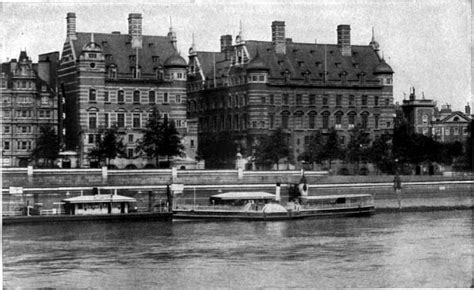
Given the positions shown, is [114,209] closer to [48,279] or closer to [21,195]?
[21,195]

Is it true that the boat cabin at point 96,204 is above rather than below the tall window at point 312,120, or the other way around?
below

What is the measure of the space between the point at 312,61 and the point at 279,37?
211cm

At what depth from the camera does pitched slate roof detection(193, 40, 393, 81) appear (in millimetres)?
47188

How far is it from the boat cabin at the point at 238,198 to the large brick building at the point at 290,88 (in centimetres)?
755

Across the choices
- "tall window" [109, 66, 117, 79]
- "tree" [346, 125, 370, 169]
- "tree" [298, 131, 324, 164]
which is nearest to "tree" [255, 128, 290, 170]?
"tree" [298, 131, 324, 164]

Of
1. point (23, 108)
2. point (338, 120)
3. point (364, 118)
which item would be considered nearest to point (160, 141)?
point (23, 108)

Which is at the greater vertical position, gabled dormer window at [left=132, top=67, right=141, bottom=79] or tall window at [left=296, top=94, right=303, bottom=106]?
gabled dormer window at [left=132, top=67, right=141, bottom=79]

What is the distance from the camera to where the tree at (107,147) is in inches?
1617

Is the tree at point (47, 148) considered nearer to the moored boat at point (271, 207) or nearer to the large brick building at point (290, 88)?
the moored boat at point (271, 207)

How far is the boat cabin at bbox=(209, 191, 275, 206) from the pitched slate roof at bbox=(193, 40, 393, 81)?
10.0 meters

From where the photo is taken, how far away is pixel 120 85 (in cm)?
4412

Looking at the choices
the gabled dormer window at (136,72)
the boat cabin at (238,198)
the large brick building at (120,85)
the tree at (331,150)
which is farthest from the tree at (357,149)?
the gabled dormer window at (136,72)

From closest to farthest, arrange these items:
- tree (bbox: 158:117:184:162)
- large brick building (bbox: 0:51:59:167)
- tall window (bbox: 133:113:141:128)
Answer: large brick building (bbox: 0:51:59:167), tree (bbox: 158:117:184:162), tall window (bbox: 133:113:141:128)

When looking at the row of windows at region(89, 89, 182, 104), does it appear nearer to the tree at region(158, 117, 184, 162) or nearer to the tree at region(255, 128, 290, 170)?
the tree at region(158, 117, 184, 162)
